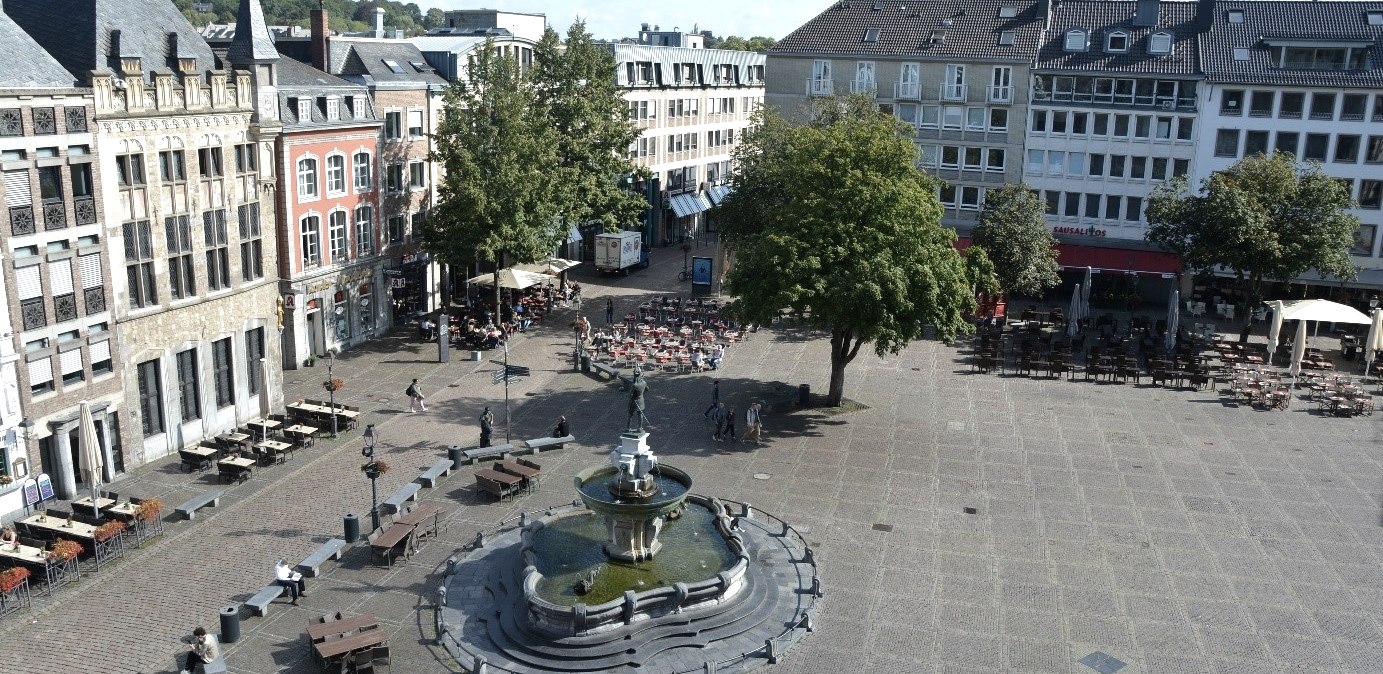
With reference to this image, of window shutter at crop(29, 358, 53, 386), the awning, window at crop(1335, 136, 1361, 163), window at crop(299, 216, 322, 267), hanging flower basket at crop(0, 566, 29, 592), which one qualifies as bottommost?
hanging flower basket at crop(0, 566, 29, 592)

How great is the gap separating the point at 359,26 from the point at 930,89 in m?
114

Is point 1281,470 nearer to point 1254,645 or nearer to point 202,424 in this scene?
point 1254,645

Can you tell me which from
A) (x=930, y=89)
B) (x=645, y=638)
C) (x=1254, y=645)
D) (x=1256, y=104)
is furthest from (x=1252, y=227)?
(x=645, y=638)

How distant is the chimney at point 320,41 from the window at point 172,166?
17.2 m

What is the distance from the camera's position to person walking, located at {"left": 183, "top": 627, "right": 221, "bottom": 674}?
2098 centimetres

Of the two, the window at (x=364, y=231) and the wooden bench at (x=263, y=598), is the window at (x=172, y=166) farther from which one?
the wooden bench at (x=263, y=598)

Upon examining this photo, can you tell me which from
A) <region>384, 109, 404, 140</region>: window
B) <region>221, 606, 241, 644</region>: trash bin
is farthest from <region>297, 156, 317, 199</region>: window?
<region>221, 606, 241, 644</region>: trash bin

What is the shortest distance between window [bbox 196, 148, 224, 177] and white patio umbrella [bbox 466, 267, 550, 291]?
15607 mm

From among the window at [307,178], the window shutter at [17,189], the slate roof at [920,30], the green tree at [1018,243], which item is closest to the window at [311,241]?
the window at [307,178]

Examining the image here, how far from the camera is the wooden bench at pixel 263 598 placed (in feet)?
78.3

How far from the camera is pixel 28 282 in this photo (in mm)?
29406

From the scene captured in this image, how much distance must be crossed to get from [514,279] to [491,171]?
4.99 metres

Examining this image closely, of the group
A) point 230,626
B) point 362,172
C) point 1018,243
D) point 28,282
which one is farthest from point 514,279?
point 230,626

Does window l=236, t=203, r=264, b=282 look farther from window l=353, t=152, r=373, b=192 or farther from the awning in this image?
the awning
